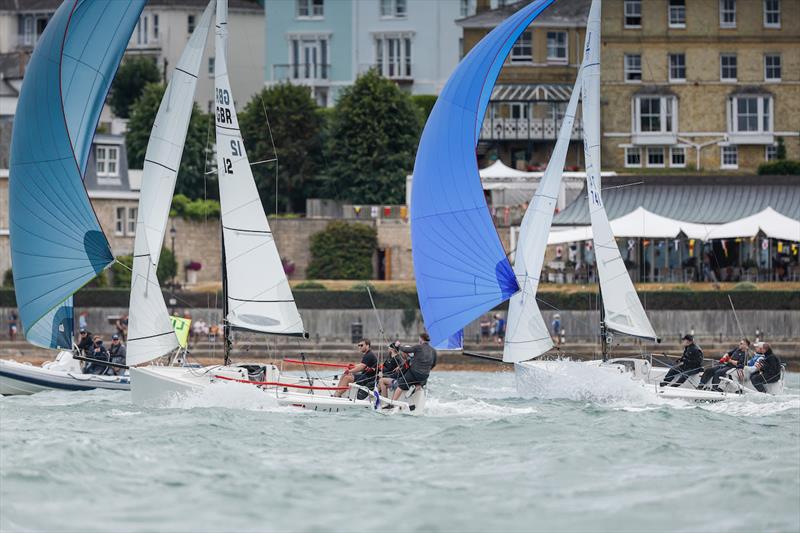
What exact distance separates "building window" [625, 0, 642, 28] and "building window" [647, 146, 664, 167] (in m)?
5.33

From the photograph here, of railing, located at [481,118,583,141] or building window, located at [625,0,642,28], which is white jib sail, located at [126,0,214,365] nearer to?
railing, located at [481,118,583,141]

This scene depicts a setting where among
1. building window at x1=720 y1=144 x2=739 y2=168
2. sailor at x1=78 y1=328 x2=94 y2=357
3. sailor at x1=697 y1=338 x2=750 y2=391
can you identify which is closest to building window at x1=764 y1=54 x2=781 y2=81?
building window at x1=720 y1=144 x2=739 y2=168

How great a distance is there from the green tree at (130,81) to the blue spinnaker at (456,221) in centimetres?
5271

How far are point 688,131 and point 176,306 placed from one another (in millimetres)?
27556

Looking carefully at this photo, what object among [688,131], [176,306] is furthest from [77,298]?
[688,131]

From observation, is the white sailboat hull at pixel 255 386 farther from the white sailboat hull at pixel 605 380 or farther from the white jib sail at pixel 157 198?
the white sailboat hull at pixel 605 380

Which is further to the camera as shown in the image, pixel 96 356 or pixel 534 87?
pixel 534 87

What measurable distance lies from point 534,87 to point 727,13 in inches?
345

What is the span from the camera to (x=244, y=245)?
27.5m

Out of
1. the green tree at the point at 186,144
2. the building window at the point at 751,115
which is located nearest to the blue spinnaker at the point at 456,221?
A: the green tree at the point at 186,144

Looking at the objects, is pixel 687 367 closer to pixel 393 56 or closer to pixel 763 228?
pixel 763 228

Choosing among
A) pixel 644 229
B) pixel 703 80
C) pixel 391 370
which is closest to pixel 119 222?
pixel 644 229

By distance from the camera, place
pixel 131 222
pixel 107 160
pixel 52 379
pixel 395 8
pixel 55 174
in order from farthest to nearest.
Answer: pixel 395 8, pixel 107 160, pixel 131 222, pixel 52 379, pixel 55 174

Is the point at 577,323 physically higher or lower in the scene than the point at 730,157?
lower
